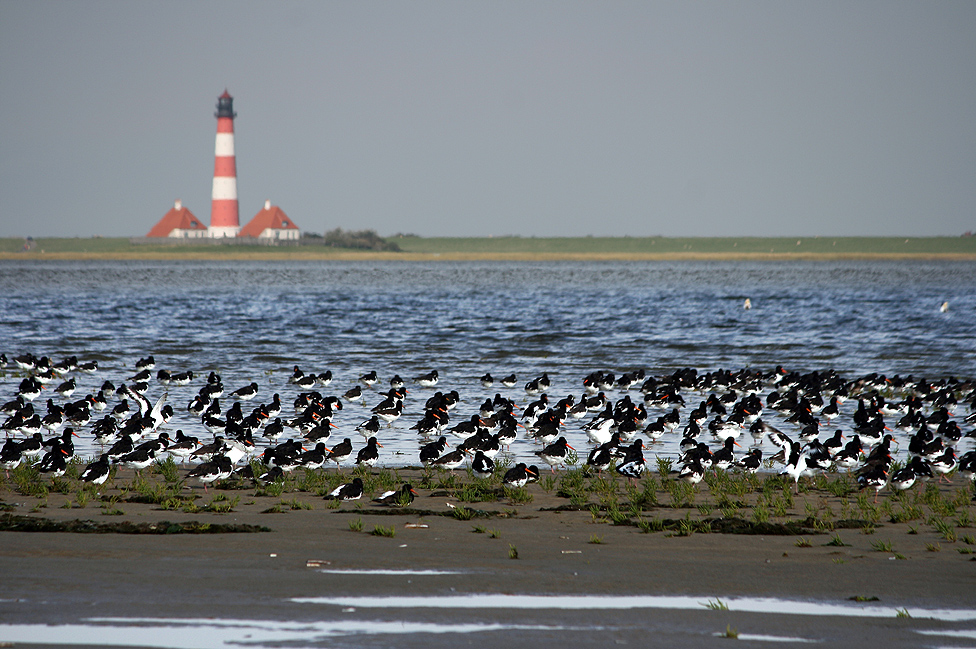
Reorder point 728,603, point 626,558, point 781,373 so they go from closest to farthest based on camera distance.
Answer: point 728,603, point 626,558, point 781,373

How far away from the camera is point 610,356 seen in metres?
32.1

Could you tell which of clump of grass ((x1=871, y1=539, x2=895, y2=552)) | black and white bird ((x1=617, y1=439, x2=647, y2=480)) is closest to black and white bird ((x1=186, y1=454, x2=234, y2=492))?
black and white bird ((x1=617, y1=439, x2=647, y2=480))

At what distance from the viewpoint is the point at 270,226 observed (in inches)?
6309

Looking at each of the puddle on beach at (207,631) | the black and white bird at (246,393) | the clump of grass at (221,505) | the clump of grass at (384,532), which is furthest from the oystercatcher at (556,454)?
the black and white bird at (246,393)

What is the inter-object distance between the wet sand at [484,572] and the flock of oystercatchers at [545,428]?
1.70m

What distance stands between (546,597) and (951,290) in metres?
79.6

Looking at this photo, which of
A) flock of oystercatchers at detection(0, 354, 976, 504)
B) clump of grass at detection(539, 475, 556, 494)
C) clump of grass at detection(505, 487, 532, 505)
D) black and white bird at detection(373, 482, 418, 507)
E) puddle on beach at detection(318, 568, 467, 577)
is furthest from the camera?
flock of oystercatchers at detection(0, 354, 976, 504)

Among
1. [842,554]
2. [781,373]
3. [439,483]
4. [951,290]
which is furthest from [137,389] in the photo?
[951,290]

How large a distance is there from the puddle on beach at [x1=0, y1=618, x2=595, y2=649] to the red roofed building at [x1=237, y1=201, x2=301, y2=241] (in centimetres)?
15432

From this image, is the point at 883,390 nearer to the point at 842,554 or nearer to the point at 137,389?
the point at 842,554

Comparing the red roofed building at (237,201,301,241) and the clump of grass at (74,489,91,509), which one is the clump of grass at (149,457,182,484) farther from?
the red roofed building at (237,201,301,241)

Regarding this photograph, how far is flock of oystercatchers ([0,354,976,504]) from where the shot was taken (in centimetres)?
1318

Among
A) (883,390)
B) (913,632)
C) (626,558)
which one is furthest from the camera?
(883,390)

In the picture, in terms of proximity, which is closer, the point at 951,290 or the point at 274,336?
the point at 274,336
